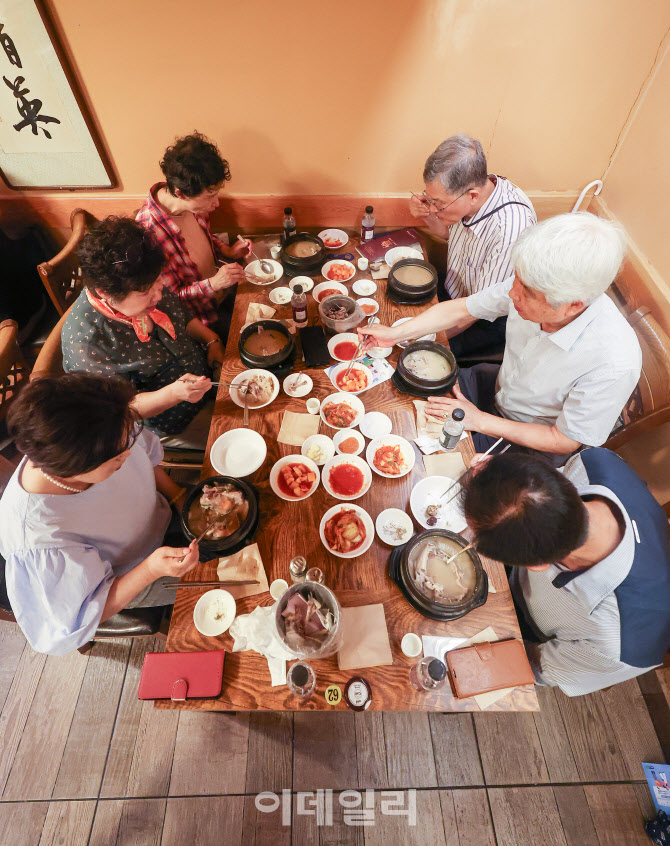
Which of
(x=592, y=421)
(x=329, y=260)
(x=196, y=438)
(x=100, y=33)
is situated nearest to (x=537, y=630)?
(x=592, y=421)

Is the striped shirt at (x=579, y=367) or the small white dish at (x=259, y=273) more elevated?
the striped shirt at (x=579, y=367)

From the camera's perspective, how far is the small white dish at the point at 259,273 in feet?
10.2

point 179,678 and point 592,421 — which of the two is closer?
point 179,678

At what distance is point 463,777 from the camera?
2.53m

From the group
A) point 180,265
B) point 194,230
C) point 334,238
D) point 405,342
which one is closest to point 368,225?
point 334,238

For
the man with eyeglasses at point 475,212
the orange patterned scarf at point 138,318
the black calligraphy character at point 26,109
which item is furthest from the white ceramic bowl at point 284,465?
the black calligraphy character at point 26,109

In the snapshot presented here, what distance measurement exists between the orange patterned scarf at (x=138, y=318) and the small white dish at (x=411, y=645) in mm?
2093

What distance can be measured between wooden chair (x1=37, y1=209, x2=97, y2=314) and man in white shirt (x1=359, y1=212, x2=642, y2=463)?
2034mm

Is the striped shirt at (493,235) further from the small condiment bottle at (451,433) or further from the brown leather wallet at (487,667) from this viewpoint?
the brown leather wallet at (487,667)

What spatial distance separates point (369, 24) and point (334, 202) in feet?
3.85

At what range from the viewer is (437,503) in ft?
6.99

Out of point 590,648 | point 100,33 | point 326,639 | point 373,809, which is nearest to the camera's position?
point 326,639

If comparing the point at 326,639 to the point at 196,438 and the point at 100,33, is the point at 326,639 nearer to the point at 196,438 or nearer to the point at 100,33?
the point at 196,438

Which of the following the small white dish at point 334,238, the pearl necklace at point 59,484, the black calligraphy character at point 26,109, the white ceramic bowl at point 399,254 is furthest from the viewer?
the small white dish at point 334,238
